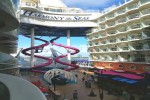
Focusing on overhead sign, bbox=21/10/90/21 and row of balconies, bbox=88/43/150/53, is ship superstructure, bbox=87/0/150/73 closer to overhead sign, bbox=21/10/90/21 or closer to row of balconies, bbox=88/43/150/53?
row of balconies, bbox=88/43/150/53

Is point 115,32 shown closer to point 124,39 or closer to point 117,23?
point 117,23

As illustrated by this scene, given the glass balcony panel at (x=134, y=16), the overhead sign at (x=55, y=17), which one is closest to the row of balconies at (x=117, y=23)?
the glass balcony panel at (x=134, y=16)

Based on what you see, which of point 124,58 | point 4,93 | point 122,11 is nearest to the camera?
point 4,93

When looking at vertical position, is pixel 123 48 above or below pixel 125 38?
below

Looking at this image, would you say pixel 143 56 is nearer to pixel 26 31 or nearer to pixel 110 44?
pixel 110 44

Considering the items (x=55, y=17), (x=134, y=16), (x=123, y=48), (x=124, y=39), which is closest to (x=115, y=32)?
(x=124, y=39)

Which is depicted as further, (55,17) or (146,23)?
(55,17)

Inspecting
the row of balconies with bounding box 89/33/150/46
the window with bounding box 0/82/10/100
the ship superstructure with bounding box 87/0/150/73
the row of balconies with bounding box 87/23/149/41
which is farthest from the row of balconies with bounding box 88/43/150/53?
the window with bounding box 0/82/10/100

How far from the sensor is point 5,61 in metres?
22.6

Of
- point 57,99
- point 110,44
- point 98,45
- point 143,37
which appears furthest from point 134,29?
point 57,99

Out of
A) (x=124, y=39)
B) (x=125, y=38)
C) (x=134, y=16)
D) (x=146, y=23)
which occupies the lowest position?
(x=124, y=39)

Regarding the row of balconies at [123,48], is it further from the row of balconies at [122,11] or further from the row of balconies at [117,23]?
the row of balconies at [122,11]

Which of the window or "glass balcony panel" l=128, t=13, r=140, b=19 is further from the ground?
"glass balcony panel" l=128, t=13, r=140, b=19

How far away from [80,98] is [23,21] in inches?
1593
